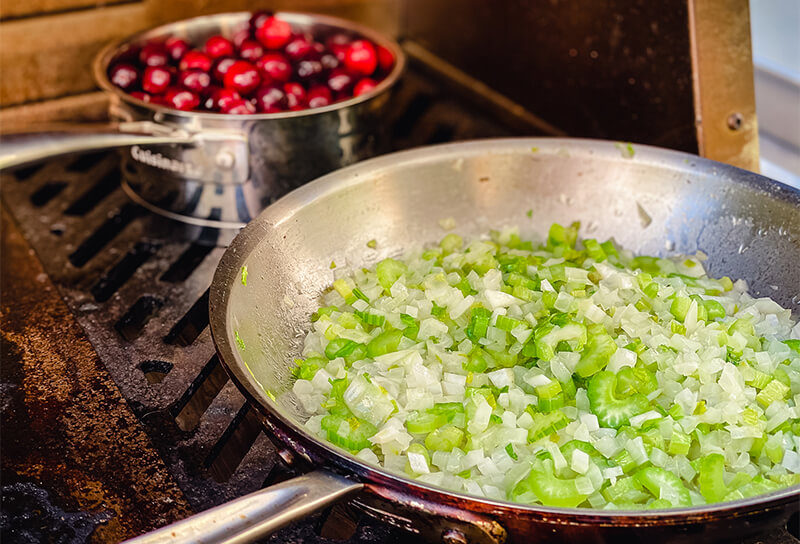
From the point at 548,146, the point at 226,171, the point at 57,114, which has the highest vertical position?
the point at 548,146

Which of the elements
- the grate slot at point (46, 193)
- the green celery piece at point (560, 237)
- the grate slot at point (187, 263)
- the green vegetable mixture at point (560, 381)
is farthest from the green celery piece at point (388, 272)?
the grate slot at point (46, 193)

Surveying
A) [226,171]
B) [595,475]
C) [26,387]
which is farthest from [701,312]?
[26,387]

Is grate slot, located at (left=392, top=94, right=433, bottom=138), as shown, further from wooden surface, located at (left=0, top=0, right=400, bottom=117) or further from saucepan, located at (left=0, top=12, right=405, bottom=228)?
wooden surface, located at (left=0, top=0, right=400, bottom=117)

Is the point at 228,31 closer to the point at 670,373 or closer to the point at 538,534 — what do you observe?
the point at 670,373

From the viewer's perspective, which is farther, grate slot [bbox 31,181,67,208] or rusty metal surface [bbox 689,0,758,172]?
grate slot [bbox 31,181,67,208]

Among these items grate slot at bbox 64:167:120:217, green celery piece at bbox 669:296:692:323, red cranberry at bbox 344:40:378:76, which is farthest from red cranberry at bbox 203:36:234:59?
green celery piece at bbox 669:296:692:323

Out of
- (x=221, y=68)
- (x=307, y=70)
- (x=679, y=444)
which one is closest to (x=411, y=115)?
(x=307, y=70)

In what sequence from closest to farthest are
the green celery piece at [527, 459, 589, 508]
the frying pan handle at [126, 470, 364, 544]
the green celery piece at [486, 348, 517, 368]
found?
the frying pan handle at [126, 470, 364, 544]
the green celery piece at [527, 459, 589, 508]
the green celery piece at [486, 348, 517, 368]
